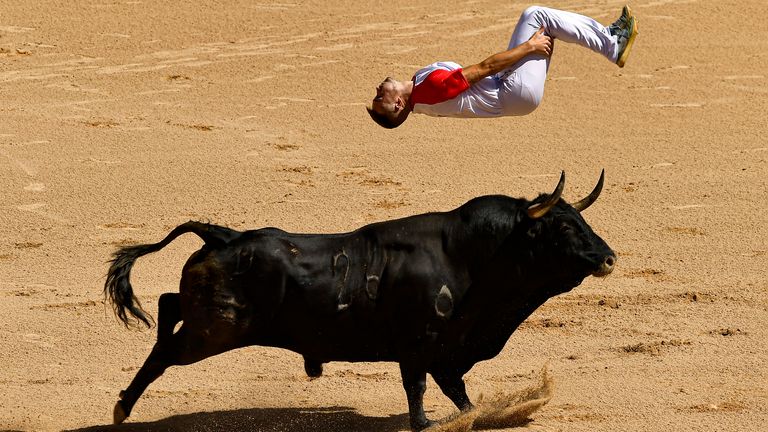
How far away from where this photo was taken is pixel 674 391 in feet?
27.8

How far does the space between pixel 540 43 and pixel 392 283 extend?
1.63 meters

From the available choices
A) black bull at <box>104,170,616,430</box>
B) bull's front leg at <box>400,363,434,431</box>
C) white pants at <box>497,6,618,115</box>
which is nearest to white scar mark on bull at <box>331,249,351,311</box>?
black bull at <box>104,170,616,430</box>

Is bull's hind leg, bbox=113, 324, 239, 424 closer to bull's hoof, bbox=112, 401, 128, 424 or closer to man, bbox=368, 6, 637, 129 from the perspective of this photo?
bull's hoof, bbox=112, 401, 128, 424

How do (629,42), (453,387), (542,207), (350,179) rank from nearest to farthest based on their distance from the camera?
(542,207), (453,387), (629,42), (350,179)

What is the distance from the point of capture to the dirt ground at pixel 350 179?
8.62m

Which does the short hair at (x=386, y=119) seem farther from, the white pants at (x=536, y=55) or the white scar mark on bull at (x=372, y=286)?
the white scar mark on bull at (x=372, y=286)

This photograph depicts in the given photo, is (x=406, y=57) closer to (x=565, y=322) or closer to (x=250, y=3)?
(x=250, y=3)

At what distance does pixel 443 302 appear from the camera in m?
7.60

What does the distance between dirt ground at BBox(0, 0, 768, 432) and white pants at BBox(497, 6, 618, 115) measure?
1732mm

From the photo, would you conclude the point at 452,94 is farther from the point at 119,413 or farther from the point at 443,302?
the point at 119,413

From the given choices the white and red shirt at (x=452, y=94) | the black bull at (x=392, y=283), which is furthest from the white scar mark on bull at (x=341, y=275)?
the white and red shirt at (x=452, y=94)

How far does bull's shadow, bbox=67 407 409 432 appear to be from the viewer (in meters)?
7.99

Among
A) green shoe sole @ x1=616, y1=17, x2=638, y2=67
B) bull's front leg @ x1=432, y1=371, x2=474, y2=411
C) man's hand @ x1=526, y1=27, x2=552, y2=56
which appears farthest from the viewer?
green shoe sole @ x1=616, y1=17, x2=638, y2=67

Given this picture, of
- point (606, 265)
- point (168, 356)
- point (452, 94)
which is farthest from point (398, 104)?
point (168, 356)
